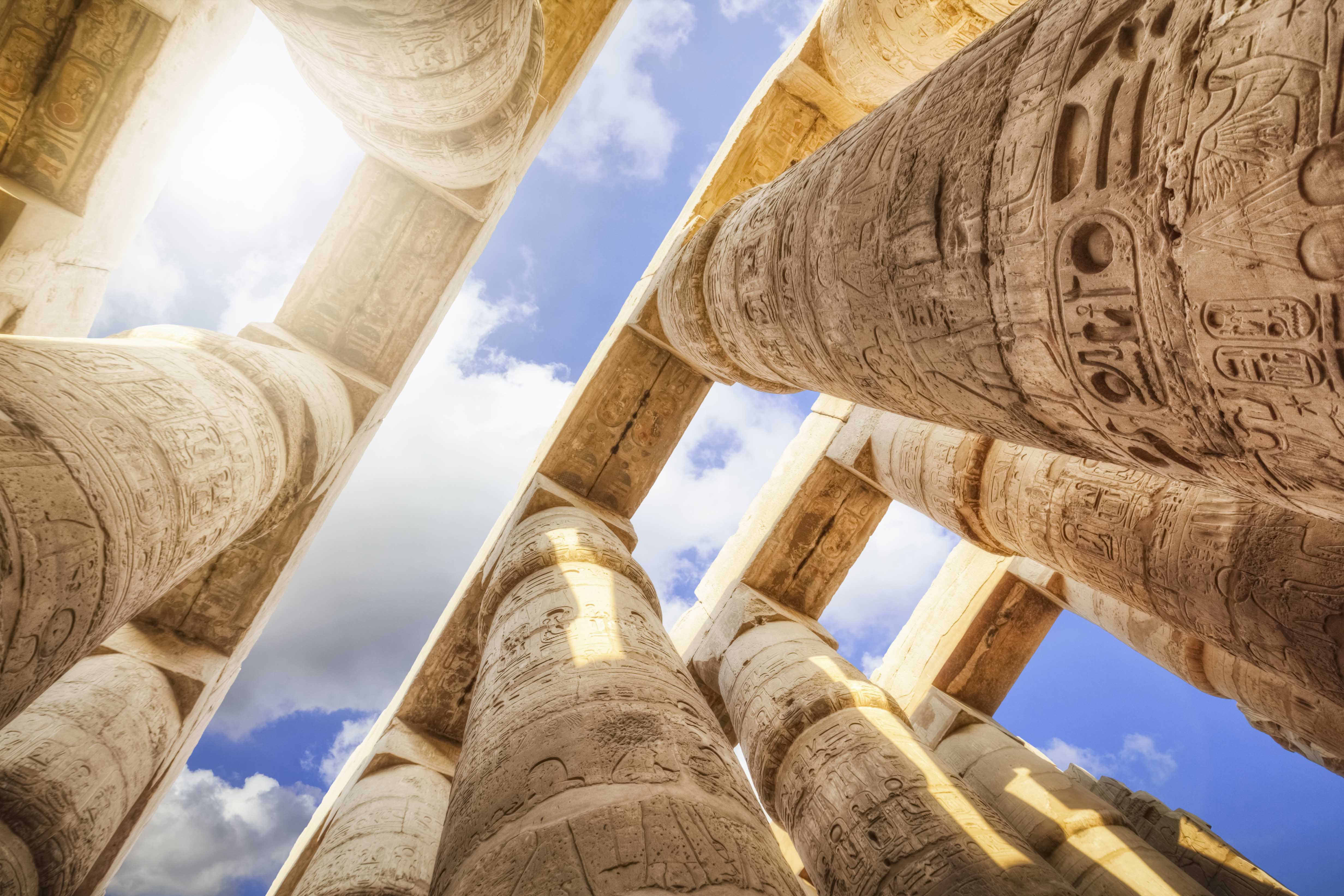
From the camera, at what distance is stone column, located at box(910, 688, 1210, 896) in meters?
3.62

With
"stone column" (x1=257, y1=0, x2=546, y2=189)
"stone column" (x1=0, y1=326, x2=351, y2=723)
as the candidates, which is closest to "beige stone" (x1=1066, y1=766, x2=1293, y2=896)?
"stone column" (x1=0, y1=326, x2=351, y2=723)

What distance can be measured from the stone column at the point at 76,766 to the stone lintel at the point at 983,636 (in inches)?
254

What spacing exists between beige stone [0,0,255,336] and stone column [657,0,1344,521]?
4848mm

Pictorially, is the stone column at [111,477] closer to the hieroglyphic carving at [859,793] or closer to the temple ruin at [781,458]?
the temple ruin at [781,458]

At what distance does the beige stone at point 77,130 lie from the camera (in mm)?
3875

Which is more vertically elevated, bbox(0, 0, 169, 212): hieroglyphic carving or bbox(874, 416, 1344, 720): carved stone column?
bbox(874, 416, 1344, 720): carved stone column

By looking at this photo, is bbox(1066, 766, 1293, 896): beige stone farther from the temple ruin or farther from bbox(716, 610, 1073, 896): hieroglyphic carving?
bbox(716, 610, 1073, 896): hieroglyphic carving

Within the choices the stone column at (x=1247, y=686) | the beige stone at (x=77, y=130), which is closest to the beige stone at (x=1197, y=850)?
the stone column at (x=1247, y=686)

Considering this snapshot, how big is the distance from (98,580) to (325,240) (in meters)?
4.22

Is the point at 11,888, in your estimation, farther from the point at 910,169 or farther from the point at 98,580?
the point at 910,169

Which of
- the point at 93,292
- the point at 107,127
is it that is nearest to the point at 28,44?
the point at 107,127

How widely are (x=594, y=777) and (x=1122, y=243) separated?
80.1 inches

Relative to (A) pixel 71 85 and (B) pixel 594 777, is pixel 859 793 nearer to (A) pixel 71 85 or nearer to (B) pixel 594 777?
(B) pixel 594 777

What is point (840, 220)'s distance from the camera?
2.01 m
